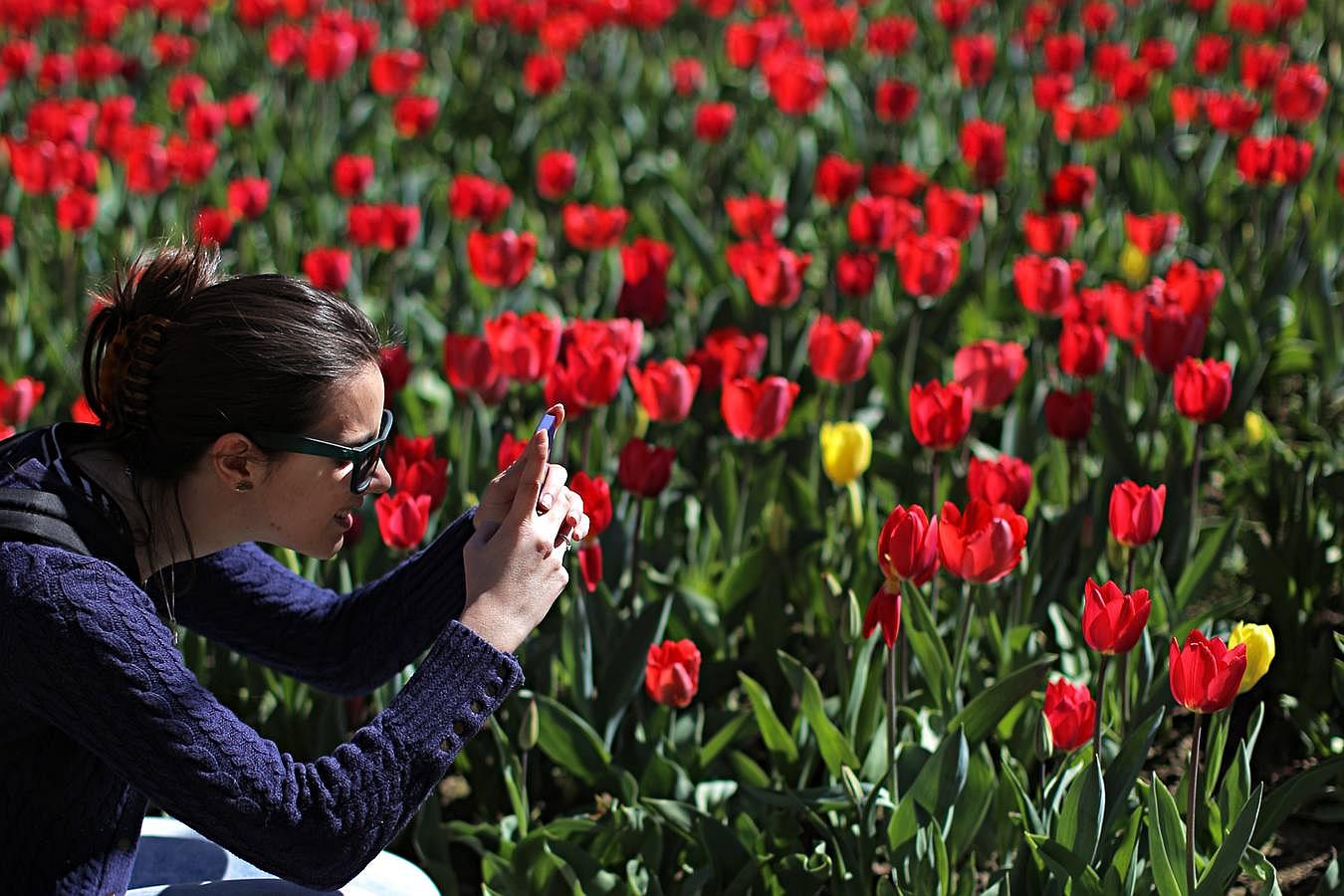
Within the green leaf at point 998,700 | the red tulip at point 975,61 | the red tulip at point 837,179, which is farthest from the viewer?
the red tulip at point 975,61

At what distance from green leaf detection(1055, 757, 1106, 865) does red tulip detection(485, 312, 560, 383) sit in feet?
4.20

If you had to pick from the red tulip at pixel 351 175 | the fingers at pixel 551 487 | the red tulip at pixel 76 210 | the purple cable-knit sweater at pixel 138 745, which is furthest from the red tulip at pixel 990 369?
the red tulip at pixel 76 210

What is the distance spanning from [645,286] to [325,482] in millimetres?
1765

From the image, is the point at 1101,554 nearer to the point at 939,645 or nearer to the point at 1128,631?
the point at 939,645

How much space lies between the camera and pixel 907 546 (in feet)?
6.93

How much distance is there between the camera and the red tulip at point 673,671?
91.2 inches

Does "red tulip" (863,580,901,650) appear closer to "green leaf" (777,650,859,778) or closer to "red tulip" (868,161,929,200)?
"green leaf" (777,650,859,778)

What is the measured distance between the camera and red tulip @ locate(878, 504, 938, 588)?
83.0 inches

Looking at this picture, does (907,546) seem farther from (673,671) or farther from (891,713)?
(673,671)

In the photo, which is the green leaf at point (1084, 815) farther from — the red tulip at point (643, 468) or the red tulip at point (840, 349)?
the red tulip at point (840, 349)

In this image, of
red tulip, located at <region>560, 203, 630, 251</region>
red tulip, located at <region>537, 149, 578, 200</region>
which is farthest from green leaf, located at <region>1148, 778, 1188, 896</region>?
red tulip, located at <region>537, 149, 578, 200</region>

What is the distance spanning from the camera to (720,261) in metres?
4.37

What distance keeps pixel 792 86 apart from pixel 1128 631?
3.33m

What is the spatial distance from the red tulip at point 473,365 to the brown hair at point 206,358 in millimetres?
1107
